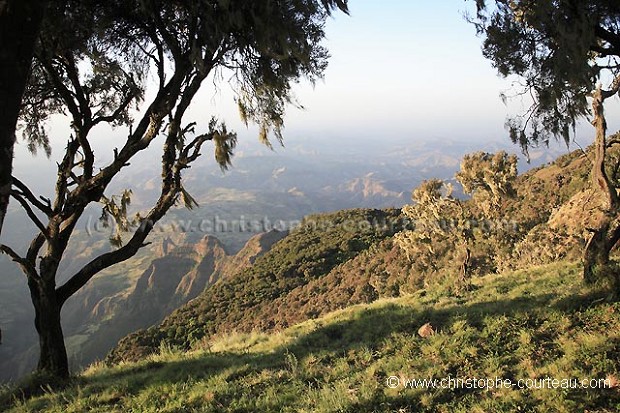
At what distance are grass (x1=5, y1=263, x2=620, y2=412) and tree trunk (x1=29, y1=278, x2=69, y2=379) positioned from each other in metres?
0.48

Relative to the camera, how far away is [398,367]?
21.6 ft

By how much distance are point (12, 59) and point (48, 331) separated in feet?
20.4

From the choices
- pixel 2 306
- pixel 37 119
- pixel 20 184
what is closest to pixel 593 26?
pixel 20 184

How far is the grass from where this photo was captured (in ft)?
17.7

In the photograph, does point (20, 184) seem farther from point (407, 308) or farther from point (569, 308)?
point (569, 308)

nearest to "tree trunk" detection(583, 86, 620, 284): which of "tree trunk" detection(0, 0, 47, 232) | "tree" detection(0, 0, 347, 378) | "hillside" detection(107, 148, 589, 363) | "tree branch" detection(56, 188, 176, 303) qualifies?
"tree" detection(0, 0, 347, 378)

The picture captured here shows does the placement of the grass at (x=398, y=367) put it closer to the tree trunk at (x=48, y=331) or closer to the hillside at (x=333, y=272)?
the tree trunk at (x=48, y=331)

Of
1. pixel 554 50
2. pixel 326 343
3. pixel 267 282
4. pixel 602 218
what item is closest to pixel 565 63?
pixel 554 50

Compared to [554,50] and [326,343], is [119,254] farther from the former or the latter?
[554,50]

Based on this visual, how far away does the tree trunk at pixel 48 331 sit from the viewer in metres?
7.78

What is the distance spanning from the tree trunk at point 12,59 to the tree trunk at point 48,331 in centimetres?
518

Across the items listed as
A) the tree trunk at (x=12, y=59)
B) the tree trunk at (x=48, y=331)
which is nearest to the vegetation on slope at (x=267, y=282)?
the tree trunk at (x=48, y=331)

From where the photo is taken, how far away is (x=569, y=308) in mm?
7723

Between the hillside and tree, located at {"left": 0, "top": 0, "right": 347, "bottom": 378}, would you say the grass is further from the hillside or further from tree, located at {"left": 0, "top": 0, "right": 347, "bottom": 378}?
the hillside
